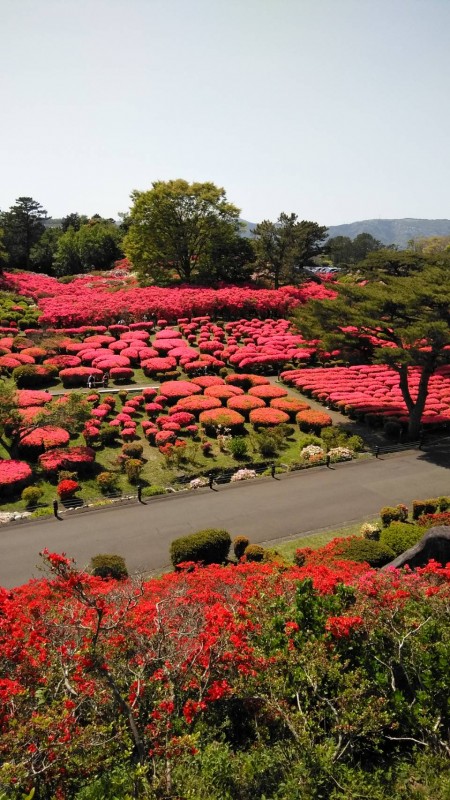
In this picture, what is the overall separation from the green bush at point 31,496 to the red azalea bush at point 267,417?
12.9 meters

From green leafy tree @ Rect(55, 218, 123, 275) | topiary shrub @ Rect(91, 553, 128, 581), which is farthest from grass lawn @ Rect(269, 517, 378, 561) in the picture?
green leafy tree @ Rect(55, 218, 123, 275)

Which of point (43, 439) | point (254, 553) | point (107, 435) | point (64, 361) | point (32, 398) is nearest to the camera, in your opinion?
point (254, 553)

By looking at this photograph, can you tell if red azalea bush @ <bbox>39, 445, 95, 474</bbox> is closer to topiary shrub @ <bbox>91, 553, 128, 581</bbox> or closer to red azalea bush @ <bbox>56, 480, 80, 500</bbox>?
red azalea bush @ <bbox>56, 480, 80, 500</bbox>

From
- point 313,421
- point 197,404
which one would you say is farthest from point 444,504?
point 197,404

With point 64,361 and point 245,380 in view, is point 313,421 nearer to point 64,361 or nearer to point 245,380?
point 245,380

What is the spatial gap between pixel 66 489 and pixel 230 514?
23.8 feet

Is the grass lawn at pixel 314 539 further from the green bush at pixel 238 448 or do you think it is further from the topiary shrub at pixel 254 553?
the green bush at pixel 238 448

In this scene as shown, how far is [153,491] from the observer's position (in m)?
21.6

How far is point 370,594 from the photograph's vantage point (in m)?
10.3

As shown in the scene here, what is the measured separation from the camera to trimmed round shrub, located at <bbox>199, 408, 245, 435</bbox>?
27.8 metres

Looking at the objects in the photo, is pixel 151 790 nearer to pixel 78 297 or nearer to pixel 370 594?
pixel 370 594

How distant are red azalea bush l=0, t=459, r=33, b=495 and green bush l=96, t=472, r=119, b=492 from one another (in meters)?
3.14

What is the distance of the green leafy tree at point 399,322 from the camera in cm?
2528

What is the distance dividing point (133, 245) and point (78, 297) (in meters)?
14.0
